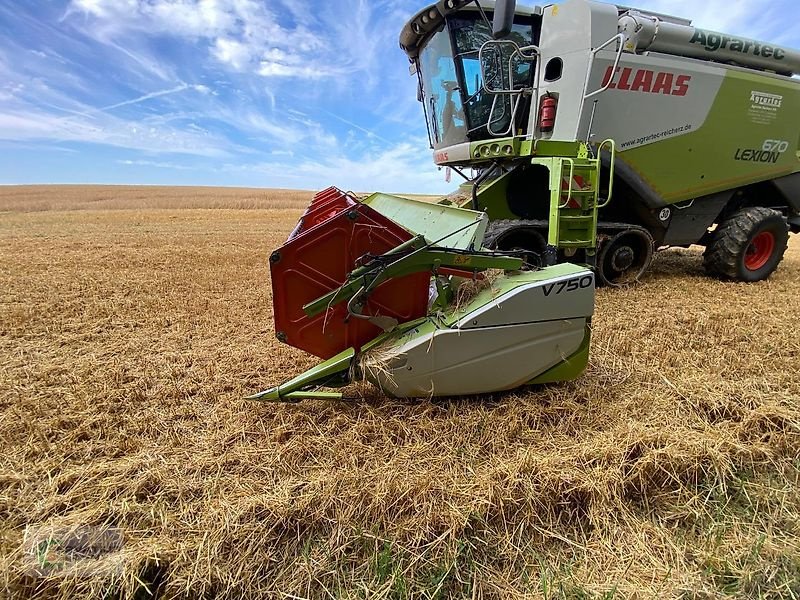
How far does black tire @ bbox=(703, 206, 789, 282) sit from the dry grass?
2.48 m

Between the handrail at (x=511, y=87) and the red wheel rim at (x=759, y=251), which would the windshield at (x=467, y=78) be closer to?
the handrail at (x=511, y=87)

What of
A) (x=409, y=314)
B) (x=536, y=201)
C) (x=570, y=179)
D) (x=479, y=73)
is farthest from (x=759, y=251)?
(x=409, y=314)

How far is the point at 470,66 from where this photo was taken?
445 centimetres

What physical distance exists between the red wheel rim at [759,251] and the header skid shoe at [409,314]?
4620mm

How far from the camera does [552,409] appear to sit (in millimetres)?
2260

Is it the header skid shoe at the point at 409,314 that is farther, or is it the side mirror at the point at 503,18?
the side mirror at the point at 503,18

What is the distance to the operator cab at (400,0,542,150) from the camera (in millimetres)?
4332

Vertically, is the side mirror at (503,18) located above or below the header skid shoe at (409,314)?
above

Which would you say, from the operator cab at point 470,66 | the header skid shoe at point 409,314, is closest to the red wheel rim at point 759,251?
the operator cab at point 470,66

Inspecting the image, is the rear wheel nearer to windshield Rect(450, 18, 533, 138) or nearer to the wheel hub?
the wheel hub

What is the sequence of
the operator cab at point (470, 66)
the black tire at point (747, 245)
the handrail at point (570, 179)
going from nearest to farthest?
the handrail at point (570, 179)
the operator cab at point (470, 66)
the black tire at point (747, 245)

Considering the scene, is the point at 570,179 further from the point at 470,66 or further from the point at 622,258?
the point at 470,66

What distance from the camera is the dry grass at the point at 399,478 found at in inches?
57.9

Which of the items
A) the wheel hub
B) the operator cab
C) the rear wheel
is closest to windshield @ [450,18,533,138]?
the operator cab
